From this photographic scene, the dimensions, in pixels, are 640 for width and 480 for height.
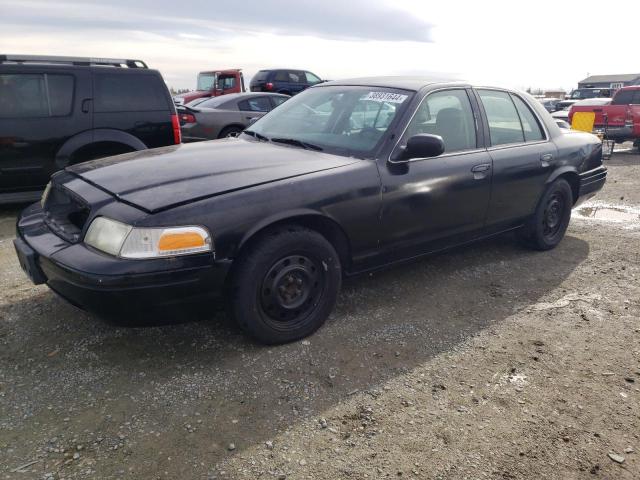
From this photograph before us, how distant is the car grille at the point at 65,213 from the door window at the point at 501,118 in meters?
3.03

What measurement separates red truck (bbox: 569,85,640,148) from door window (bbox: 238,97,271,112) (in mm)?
8252

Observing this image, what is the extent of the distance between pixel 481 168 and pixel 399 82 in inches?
35.4

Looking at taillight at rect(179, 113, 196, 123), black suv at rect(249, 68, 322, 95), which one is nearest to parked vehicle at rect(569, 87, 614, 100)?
black suv at rect(249, 68, 322, 95)

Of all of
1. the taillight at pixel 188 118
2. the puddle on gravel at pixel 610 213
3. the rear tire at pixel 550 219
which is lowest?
the puddle on gravel at pixel 610 213

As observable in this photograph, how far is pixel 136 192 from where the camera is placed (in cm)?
273

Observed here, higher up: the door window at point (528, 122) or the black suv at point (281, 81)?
the black suv at point (281, 81)

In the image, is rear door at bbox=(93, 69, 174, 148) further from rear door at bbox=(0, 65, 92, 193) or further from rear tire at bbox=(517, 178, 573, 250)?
rear tire at bbox=(517, 178, 573, 250)

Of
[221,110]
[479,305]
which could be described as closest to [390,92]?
[479,305]

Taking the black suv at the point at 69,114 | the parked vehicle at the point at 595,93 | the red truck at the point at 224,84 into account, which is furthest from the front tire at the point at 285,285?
the parked vehicle at the point at 595,93

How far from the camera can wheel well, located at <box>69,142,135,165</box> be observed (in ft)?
18.9

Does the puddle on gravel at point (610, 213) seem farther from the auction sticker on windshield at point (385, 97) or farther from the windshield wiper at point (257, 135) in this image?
the windshield wiper at point (257, 135)

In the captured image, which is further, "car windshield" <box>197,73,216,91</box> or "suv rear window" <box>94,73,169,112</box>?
"car windshield" <box>197,73,216,91</box>

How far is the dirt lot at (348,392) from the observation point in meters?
2.18

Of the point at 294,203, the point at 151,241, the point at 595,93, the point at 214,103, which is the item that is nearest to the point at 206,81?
the point at 214,103
